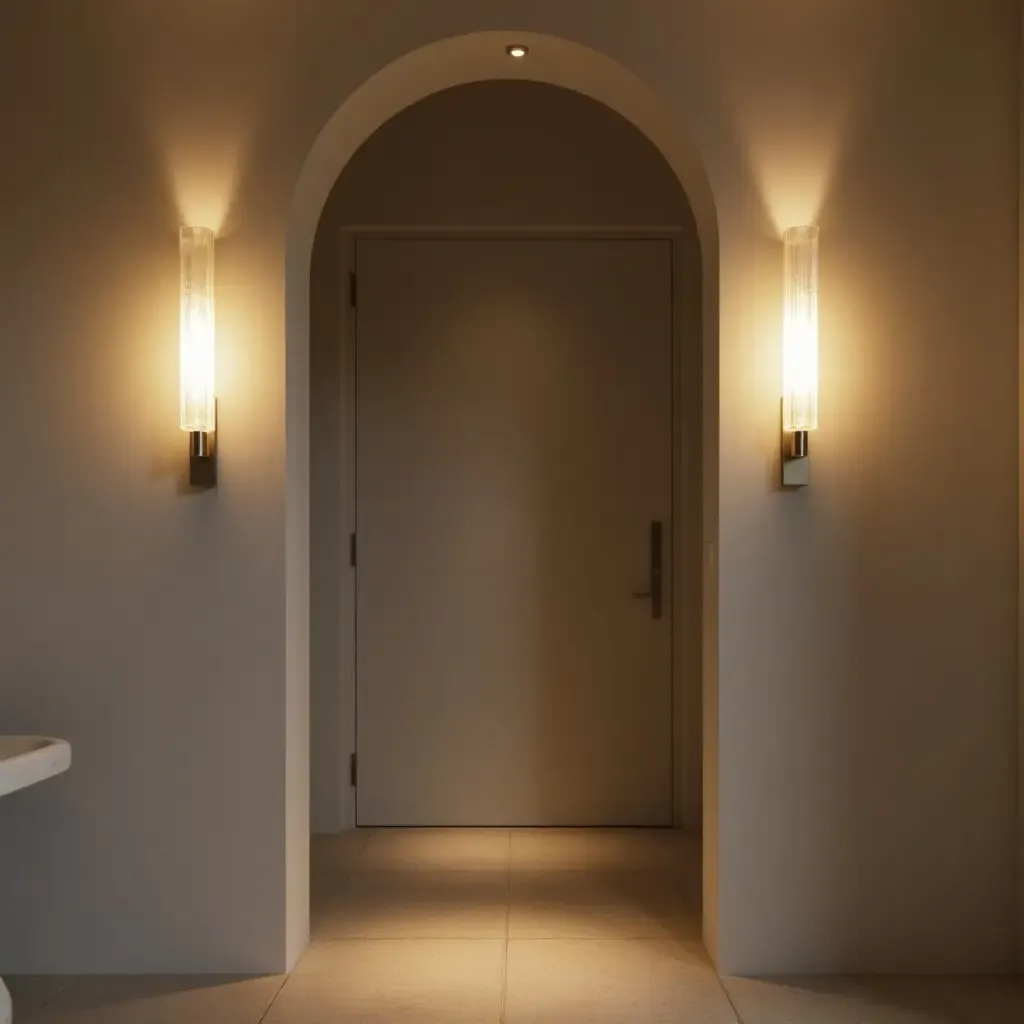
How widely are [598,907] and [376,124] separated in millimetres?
2275

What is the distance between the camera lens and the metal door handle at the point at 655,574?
4133mm

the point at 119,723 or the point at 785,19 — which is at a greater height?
the point at 785,19

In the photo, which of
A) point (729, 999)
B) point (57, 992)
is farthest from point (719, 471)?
point (57, 992)

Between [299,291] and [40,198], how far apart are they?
2.14ft

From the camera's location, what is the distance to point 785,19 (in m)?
2.73

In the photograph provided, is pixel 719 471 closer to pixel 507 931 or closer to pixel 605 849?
pixel 507 931

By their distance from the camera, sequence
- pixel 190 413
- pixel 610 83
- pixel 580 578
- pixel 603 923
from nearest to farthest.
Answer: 1. pixel 190 413
2. pixel 610 83
3. pixel 603 923
4. pixel 580 578

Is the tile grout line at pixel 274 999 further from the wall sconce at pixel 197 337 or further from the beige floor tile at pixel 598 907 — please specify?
the wall sconce at pixel 197 337

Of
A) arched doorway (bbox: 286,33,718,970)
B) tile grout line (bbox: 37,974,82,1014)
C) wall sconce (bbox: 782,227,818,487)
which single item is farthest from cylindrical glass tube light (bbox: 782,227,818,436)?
tile grout line (bbox: 37,974,82,1014)

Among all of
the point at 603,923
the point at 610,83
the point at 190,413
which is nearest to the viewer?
the point at 190,413

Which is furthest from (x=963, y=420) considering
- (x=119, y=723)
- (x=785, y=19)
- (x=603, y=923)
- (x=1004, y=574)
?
(x=119, y=723)

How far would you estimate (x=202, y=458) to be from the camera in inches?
105

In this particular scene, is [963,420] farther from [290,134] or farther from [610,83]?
[290,134]

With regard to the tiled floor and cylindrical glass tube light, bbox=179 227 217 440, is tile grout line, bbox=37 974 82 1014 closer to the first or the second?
the tiled floor
